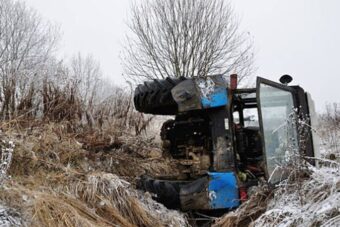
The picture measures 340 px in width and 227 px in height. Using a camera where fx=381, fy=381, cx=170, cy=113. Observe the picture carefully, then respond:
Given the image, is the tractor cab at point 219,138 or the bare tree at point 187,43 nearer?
the tractor cab at point 219,138

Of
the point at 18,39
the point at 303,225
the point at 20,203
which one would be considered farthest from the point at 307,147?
the point at 18,39

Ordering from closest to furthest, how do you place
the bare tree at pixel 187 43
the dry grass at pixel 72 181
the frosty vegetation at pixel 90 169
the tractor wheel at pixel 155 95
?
1. the frosty vegetation at pixel 90 169
2. the dry grass at pixel 72 181
3. the tractor wheel at pixel 155 95
4. the bare tree at pixel 187 43

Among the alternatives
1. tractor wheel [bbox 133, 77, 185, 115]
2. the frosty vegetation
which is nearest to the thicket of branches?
the frosty vegetation

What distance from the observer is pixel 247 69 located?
45.1 ft

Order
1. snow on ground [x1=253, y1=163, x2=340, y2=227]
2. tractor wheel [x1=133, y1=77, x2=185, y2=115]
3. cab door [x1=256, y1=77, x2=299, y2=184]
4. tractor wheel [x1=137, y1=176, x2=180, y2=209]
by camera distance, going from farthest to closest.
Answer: tractor wheel [x1=133, y1=77, x2=185, y2=115] → tractor wheel [x1=137, y1=176, x2=180, y2=209] → cab door [x1=256, y1=77, x2=299, y2=184] → snow on ground [x1=253, y1=163, x2=340, y2=227]

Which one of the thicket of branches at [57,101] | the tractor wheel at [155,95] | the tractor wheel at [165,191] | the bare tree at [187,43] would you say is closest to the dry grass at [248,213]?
the tractor wheel at [165,191]

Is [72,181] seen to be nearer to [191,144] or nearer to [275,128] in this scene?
[191,144]

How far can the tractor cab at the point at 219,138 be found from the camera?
3.94 metres

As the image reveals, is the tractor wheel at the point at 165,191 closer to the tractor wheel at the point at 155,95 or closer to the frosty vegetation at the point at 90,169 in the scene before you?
the frosty vegetation at the point at 90,169

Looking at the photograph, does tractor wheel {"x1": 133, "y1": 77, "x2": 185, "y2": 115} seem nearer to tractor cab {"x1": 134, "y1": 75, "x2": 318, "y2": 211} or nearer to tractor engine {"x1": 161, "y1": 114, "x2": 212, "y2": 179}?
tractor cab {"x1": 134, "y1": 75, "x2": 318, "y2": 211}

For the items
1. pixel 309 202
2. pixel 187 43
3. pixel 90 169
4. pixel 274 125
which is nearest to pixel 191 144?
pixel 274 125

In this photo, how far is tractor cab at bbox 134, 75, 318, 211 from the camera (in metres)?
3.94

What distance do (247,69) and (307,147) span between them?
388 inches

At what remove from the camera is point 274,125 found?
414 cm
